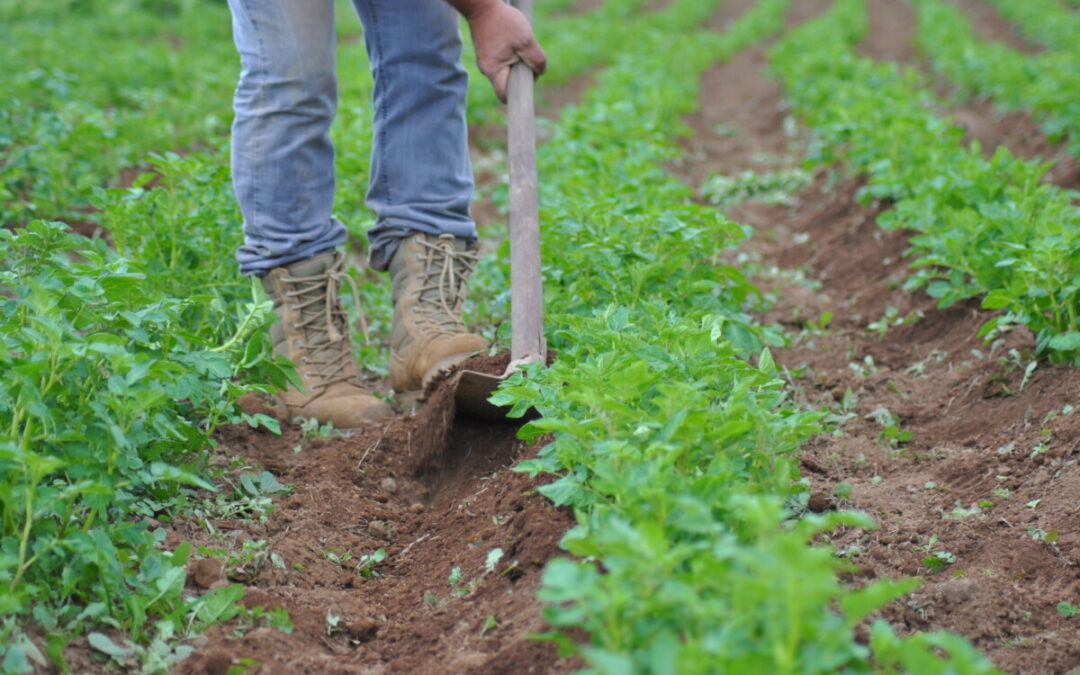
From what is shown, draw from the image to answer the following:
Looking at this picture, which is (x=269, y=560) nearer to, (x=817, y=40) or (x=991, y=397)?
(x=991, y=397)

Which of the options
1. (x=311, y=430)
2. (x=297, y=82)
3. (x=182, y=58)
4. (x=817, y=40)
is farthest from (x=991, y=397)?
(x=817, y=40)

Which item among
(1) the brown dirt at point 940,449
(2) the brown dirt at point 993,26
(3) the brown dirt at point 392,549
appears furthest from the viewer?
(2) the brown dirt at point 993,26

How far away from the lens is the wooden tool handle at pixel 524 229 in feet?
Result: 9.51

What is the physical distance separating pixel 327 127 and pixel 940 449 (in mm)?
2073

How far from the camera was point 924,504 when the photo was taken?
9.07 ft

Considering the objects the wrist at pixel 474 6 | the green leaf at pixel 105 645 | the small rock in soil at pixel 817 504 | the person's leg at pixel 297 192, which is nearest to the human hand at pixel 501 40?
the wrist at pixel 474 6

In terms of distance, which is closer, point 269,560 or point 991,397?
point 269,560

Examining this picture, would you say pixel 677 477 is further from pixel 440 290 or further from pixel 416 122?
pixel 416 122

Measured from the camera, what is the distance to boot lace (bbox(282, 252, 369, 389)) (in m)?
3.27

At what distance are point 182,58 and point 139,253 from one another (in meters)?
6.59

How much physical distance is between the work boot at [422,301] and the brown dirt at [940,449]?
3.89ft

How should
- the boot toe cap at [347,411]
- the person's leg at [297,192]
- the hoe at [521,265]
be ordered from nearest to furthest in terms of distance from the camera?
the hoe at [521,265] < the person's leg at [297,192] < the boot toe cap at [347,411]

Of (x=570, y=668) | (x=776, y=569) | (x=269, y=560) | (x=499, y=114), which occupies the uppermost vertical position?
(x=776, y=569)

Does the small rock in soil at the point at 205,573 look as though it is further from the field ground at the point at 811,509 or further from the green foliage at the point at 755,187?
the green foliage at the point at 755,187
